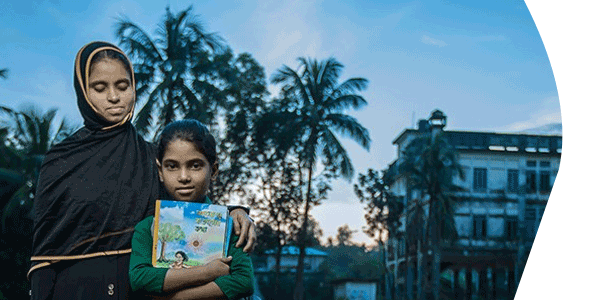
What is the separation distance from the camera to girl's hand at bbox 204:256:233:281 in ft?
7.85

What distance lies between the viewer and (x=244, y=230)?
255 cm

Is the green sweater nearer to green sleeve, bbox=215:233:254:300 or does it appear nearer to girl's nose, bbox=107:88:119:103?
green sleeve, bbox=215:233:254:300

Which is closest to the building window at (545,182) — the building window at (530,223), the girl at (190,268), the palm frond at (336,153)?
the building window at (530,223)

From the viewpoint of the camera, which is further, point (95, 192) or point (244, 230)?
point (95, 192)

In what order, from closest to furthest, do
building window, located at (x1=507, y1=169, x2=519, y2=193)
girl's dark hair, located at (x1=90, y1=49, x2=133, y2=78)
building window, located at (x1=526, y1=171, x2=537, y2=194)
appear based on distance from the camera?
girl's dark hair, located at (x1=90, y1=49, x2=133, y2=78), building window, located at (x1=526, y1=171, x2=537, y2=194), building window, located at (x1=507, y1=169, x2=519, y2=193)

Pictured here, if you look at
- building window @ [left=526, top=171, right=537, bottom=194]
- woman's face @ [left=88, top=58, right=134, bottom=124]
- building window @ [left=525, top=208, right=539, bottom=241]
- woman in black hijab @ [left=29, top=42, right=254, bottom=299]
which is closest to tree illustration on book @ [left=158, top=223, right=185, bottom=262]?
woman in black hijab @ [left=29, top=42, right=254, bottom=299]

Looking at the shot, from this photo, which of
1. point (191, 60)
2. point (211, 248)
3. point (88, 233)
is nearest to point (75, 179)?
point (88, 233)

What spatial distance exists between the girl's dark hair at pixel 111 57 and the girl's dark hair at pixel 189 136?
1.90ft

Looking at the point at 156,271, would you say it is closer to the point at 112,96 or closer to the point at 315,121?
the point at 112,96

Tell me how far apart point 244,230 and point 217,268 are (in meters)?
0.20

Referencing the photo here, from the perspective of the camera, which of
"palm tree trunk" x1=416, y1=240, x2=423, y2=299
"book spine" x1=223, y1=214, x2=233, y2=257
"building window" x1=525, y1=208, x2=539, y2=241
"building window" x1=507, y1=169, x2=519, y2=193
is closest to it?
"book spine" x1=223, y1=214, x2=233, y2=257

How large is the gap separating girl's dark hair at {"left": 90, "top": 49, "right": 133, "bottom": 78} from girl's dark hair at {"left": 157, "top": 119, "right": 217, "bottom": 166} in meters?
0.58

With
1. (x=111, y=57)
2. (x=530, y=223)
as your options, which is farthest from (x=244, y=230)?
(x=530, y=223)

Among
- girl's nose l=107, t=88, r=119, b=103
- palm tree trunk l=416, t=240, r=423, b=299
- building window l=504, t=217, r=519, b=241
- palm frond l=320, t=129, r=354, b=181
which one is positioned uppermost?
palm frond l=320, t=129, r=354, b=181
